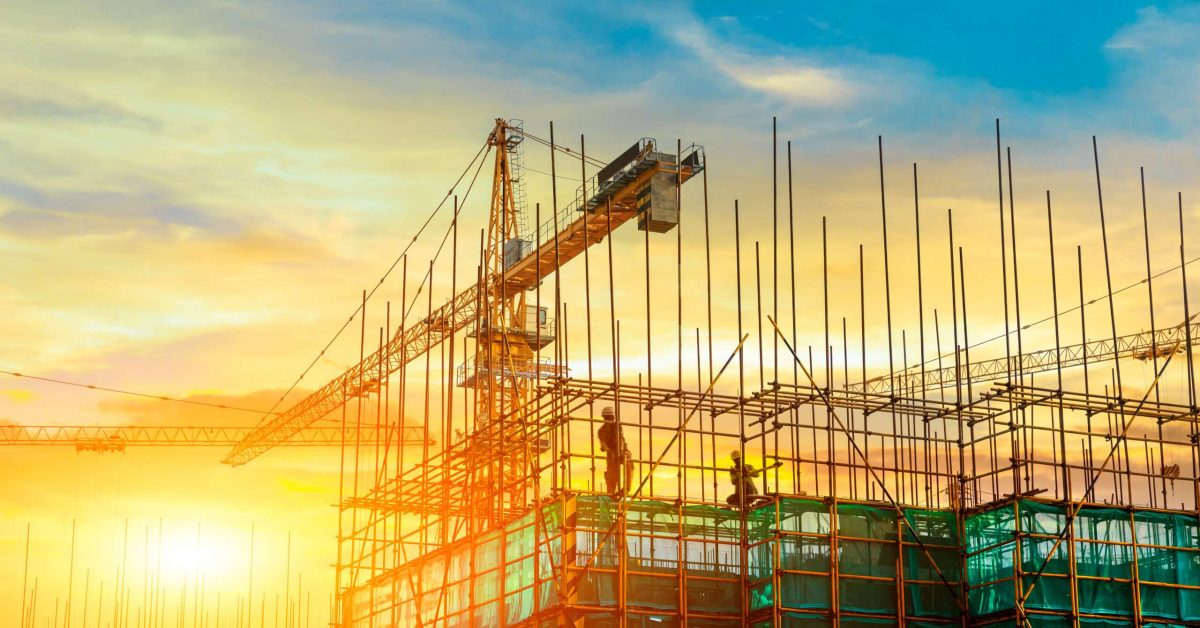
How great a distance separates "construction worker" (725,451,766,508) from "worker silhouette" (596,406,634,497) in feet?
6.67

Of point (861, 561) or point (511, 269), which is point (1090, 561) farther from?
point (511, 269)

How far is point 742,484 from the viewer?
29.8m

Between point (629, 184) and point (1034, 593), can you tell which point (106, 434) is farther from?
point (1034, 593)

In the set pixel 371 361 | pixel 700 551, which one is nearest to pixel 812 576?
pixel 700 551

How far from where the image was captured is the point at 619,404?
Result: 2992 cm

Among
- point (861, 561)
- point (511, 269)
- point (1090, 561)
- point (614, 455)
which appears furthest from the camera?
point (511, 269)

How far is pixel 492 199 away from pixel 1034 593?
1457 inches

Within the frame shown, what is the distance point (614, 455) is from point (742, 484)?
2.54 m

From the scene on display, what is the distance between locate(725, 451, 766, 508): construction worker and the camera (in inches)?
1174

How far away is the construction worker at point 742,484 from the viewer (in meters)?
29.8

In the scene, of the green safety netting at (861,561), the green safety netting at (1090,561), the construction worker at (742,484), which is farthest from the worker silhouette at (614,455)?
the green safety netting at (1090,561)

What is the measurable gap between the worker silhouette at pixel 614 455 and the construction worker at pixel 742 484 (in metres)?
2.03

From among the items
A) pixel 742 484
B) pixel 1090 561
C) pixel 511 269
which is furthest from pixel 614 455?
pixel 511 269

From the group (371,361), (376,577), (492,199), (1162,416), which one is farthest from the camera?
(371,361)
